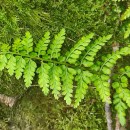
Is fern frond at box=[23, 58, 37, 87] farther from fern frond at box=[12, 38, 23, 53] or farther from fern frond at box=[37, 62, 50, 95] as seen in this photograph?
fern frond at box=[12, 38, 23, 53]

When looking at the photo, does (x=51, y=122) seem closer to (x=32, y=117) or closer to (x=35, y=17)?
(x=32, y=117)

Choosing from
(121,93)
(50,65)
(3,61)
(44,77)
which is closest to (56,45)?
(50,65)

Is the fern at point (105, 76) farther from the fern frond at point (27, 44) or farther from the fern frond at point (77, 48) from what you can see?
the fern frond at point (27, 44)

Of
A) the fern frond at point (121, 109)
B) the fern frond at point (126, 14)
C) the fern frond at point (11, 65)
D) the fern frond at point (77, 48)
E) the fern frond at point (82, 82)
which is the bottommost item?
the fern frond at point (121, 109)

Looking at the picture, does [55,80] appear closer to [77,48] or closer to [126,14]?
[77,48]

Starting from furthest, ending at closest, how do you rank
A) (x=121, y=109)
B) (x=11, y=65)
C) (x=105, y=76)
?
(x=121, y=109) < (x=105, y=76) < (x=11, y=65)

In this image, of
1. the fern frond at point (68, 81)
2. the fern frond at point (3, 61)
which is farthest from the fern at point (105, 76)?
the fern frond at point (3, 61)

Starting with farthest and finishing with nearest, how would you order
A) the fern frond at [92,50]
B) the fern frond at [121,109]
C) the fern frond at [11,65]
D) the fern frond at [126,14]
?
the fern frond at [126,14] → the fern frond at [121,109] → the fern frond at [92,50] → the fern frond at [11,65]
